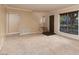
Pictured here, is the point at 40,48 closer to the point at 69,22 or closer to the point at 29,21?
the point at 69,22

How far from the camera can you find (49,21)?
10914 millimetres

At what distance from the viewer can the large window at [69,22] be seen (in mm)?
6946

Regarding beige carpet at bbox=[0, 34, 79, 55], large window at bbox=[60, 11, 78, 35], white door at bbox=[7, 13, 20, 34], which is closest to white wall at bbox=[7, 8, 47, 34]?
white door at bbox=[7, 13, 20, 34]

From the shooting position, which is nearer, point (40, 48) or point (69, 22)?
point (40, 48)

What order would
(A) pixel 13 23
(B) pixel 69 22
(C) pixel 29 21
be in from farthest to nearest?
(C) pixel 29 21 < (A) pixel 13 23 < (B) pixel 69 22

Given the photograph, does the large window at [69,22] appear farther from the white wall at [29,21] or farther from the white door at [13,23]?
the white door at [13,23]

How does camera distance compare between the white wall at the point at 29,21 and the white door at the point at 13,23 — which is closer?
the white door at the point at 13,23

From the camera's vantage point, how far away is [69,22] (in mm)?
7688

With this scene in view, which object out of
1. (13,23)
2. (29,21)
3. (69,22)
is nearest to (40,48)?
(69,22)

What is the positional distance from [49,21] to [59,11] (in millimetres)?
2413

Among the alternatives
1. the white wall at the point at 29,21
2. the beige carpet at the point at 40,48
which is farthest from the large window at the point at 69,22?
the white wall at the point at 29,21

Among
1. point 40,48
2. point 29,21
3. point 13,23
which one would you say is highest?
point 29,21

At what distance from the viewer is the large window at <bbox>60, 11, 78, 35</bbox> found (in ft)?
22.8
